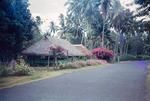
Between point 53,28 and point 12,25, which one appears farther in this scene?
point 53,28

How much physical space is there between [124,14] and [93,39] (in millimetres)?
9960

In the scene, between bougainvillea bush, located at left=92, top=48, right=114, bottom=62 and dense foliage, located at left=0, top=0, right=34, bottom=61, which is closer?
dense foliage, located at left=0, top=0, right=34, bottom=61

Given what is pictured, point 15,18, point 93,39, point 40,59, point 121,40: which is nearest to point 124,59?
point 121,40

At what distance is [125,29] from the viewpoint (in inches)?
2953

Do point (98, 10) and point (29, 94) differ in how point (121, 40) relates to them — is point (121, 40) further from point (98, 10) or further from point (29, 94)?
point (29, 94)

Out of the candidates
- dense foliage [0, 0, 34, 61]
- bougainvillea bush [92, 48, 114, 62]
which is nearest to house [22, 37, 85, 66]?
dense foliage [0, 0, 34, 61]

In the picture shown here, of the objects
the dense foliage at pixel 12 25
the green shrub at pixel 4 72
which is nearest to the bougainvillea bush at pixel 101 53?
the dense foliage at pixel 12 25

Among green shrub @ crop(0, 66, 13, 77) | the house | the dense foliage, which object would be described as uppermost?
the dense foliage

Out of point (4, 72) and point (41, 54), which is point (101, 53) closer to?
point (41, 54)

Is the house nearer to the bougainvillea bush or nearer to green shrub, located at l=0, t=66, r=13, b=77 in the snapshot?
the bougainvillea bush

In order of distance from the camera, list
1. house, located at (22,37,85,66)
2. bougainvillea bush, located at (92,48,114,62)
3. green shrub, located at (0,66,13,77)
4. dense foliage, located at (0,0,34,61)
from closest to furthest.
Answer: green shrub, located at (0,66,13,77) < dense foliage, located at (0,0,34,61) < house, located at (22,37,85,66) < bougainvillea bush, located at (92,48,114,62)

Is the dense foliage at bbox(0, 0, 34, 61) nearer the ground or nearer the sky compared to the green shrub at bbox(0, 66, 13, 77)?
nearer the sky

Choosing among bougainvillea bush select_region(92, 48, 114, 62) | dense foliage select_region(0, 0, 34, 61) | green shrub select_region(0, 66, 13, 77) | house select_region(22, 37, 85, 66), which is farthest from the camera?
bougainvillea bush select_region(92, 48, 114, 62)

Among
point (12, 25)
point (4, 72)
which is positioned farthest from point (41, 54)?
point (4, 72)
